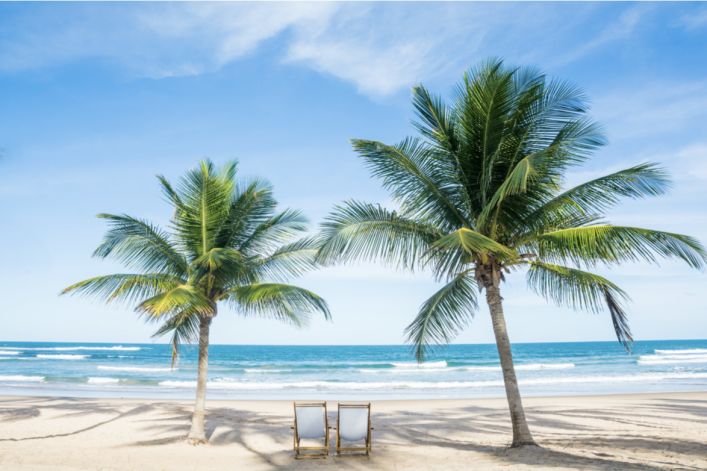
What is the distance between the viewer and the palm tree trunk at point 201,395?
8.91 m

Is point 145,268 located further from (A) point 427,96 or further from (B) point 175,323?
(A) point 427,96

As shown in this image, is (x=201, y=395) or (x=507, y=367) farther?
(x=201, y=395)

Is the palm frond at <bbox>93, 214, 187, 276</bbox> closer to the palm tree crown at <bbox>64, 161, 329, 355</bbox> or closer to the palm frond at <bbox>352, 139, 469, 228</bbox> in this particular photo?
the palm tree crown at <bbox>64, 161, 329, 355</bbox>

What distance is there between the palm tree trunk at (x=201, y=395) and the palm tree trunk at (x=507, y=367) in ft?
15.7

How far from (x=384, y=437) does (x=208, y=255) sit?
4876mm

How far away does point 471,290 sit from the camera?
862cm

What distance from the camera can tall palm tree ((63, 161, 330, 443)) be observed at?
28.4 feet

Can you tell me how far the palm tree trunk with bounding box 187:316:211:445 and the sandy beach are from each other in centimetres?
23

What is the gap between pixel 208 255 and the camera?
26.7 ft

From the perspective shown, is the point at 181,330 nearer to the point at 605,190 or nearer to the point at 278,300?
the point at 278,300

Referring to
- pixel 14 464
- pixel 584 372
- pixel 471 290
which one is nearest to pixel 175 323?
pixel 14 464

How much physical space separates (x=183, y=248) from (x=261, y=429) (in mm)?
4188

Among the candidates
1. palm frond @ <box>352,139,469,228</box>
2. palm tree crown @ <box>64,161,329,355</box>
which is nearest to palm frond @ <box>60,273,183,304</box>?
palm tree crown @ <box>64,161,329,355</box>

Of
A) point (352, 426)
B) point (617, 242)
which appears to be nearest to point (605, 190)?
point (617, 242)
